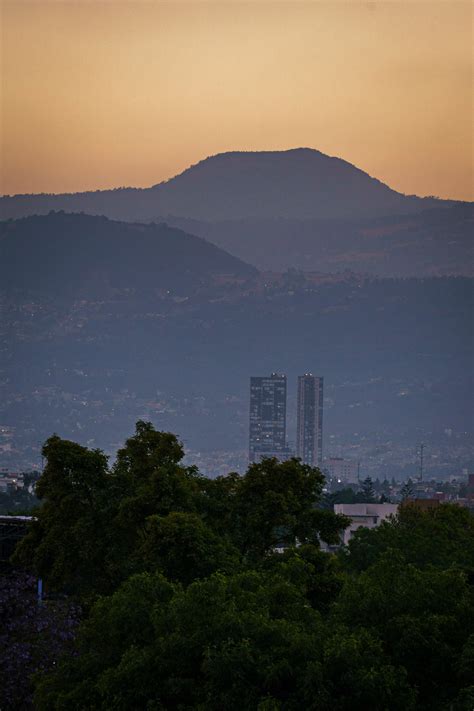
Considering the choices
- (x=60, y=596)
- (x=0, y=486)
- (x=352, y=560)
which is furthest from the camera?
(x=0, y=486)

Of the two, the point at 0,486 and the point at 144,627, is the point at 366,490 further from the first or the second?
the point at 144,627

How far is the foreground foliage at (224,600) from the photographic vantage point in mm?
22844

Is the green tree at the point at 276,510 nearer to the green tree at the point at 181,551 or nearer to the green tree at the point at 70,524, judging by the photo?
the green tree at the point at 70,524

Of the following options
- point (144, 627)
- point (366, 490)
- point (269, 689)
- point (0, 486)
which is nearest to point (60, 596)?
point (144, 627)

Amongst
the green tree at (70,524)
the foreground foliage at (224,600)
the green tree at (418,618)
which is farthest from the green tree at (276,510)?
the green tree at (418,618)

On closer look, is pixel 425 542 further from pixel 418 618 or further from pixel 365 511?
pixel 365 511

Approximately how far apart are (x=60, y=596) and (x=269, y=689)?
12.9 meters

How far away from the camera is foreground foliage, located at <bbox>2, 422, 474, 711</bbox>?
899 inches

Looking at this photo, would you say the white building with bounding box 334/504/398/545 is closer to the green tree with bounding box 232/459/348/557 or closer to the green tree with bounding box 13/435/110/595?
the green tree with bounding box 232/459/348/557

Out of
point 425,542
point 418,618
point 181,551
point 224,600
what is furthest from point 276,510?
point 418,618

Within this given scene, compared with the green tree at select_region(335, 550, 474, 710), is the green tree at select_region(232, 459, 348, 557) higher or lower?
higher

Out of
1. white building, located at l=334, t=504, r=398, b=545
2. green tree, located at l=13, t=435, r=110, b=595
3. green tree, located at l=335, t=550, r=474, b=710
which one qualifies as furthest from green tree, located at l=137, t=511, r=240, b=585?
white building, located at l=334, t=504, r=398, b=545

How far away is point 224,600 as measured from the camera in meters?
25.0

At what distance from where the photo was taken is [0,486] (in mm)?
181750
